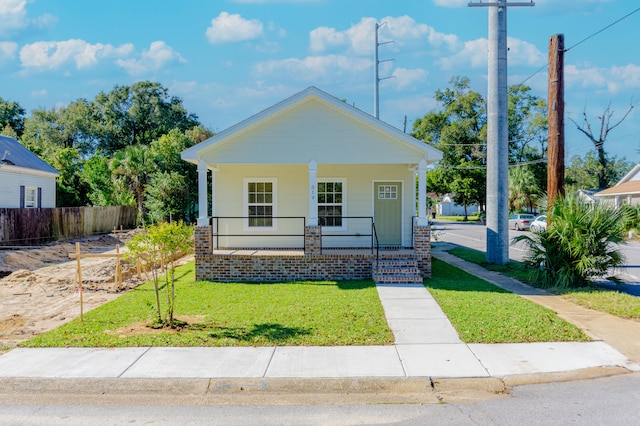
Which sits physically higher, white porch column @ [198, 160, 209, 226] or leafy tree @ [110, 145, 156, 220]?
leafy tree @ [110, 145, 156, 220]

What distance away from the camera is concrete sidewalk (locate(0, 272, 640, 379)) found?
6477 millimetres

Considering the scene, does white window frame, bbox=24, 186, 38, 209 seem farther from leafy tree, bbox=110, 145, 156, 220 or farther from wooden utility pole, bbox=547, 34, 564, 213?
wooden utility pole, bbox=547, 34, 564, 213

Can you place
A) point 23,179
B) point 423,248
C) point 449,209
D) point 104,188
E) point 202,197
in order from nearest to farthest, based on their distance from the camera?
1. point 423,248
2. point 202,197
3. point 23,179
4. point 104,188
5. point 449,209

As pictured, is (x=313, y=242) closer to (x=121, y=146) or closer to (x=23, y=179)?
(x=23, y=179)

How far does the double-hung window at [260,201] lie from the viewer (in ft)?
52.9

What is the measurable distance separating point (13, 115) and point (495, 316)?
62326mm

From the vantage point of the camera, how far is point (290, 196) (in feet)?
53.1

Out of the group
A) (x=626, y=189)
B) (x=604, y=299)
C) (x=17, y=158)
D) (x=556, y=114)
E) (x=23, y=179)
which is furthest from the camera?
(x=626, y=189)

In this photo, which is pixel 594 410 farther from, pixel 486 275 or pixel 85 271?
pixel 85 271

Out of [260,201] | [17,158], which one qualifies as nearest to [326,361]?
[260,201]

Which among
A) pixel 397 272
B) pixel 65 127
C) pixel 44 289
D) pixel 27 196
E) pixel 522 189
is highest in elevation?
pixel 65 127

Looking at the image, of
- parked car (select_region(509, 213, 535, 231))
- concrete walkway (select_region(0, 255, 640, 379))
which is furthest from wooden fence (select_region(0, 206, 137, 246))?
parked car (select_region(509, 213, 535, 231))

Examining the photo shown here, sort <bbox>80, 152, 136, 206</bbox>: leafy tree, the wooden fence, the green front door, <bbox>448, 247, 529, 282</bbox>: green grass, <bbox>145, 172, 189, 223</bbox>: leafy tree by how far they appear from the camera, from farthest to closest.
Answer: <bbox>80, 152, 136, 206</bbox>: leafy tree < <bbox>145, 172, 189, 223</bbox>: leafy tree < the wooden fence < the green front door < <bbox>448, 247, 529, 282</bbox>: green grass

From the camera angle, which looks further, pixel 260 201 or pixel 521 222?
pixel 521 222
